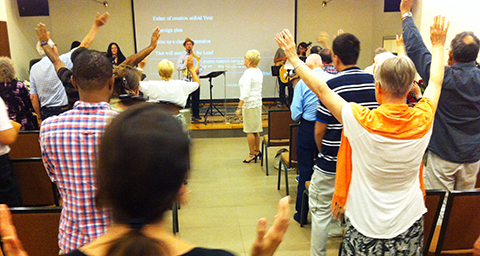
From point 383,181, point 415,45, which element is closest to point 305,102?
point 415,45

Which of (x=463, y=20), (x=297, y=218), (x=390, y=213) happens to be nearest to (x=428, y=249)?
(x=390, y=213)

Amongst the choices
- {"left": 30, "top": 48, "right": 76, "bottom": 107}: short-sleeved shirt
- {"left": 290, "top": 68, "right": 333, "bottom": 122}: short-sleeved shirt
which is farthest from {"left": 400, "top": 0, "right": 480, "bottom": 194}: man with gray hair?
{"left": 30, "top": 48, "right": 76, "bottom": 107}: short-sleeved shirt

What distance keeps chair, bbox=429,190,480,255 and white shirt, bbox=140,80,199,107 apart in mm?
2483

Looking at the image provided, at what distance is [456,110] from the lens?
84.7 inches

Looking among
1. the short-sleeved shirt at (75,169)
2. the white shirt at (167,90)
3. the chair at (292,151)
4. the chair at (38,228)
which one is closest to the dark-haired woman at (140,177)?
the short-sleeved shirt at (75,169)

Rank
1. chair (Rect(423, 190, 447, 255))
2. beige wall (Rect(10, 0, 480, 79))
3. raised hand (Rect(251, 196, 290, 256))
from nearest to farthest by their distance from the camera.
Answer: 1. raised hand (Rect(251, 196, 290, 256))
2. chair (Rect(423, 190, 447, 255))
3. beige wall (Rect(10, 0, 480, 79))

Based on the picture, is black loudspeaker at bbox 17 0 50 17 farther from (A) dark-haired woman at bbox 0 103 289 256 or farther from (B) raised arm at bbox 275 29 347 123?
(A) dark-haired woman at bbox 0 103 289 256

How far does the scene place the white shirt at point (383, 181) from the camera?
56.1 inches

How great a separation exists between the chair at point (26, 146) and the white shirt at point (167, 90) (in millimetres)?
1060

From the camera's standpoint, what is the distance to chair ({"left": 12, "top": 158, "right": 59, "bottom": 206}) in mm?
2363

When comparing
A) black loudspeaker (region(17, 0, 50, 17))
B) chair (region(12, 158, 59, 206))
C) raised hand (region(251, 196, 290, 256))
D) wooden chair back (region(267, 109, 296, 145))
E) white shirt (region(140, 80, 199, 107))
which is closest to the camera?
raised hand (region(251, 196, 290, 256))

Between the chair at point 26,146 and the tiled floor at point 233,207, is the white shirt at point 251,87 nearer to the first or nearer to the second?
the tiled floor at point 233,207

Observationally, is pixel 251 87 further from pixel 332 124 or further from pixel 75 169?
pixel 75 169

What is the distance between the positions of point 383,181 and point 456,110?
3.45 feet
